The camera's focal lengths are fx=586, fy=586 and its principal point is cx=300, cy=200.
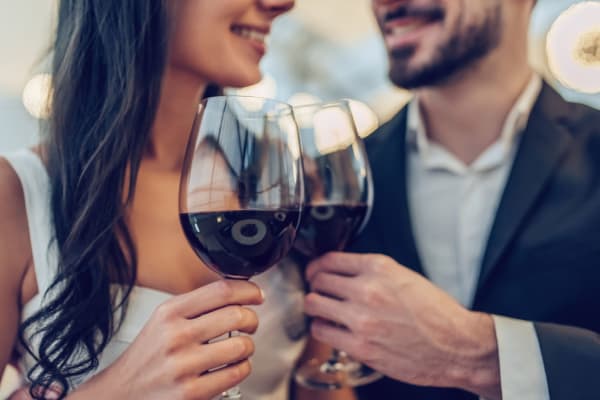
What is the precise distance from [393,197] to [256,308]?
510 mm

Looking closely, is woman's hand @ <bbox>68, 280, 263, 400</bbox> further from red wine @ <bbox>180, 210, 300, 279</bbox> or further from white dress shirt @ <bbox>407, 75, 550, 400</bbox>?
white dress shirt @ <bbox>407, 75, 550, 400</bbox>

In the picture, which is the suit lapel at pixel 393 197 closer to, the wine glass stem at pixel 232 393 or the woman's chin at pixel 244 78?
the woman's chin at pixel 244 78

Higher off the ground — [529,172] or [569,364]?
[529,172]

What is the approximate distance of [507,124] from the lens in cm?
156

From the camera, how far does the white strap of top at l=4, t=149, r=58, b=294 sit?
946 millimetres

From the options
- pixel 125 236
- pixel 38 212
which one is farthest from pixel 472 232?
pixel 38 212

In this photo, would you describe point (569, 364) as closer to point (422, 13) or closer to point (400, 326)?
point (400, 326)

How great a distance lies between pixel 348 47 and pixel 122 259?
5507 millimetres

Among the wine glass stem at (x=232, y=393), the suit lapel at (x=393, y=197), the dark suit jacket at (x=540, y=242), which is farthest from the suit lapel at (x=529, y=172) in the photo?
the wine glass stem at (x=232, y=393)

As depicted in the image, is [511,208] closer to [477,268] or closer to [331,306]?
[477,268]

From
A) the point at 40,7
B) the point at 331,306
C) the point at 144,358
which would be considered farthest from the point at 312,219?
the point at 40,7

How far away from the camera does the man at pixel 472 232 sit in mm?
1012

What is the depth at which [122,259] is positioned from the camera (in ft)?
3.27

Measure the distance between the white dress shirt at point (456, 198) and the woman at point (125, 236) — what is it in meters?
0.43
